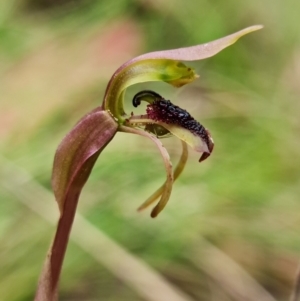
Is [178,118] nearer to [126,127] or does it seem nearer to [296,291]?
[126,127]

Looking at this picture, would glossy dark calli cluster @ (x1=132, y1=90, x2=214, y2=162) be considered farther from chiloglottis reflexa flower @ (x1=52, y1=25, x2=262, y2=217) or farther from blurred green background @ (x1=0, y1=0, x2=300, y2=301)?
blurred green background @ (x1=0, y1=0, x2=300, y2=301)

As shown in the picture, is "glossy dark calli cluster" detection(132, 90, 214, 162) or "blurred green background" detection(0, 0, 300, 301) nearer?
"glossy dark calli cluster" detection(132, 90, 214, 162)

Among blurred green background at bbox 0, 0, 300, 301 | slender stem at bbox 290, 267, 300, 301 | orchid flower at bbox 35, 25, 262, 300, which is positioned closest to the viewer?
orchid flower at bbox 35, 25, 262, 300

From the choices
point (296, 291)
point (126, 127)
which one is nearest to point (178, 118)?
point (126, 127)

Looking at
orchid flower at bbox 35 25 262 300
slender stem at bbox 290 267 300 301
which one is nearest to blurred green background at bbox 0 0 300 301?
slender stem at bbox 290 267 300 301

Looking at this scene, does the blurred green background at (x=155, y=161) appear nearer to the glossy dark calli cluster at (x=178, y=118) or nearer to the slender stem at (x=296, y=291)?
the slender stem at (x=296, y=291)

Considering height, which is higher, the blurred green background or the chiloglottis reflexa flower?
the chiloglottis reflexa flower


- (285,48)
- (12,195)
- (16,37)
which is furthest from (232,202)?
(16,37)

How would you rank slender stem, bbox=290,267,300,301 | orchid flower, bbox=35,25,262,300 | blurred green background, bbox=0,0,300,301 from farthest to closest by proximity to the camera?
blurred green background, bbox=0,0,300,301, slender stem, bbox=290,267,300,301, orchid flower, bbox=35,25,262,300
